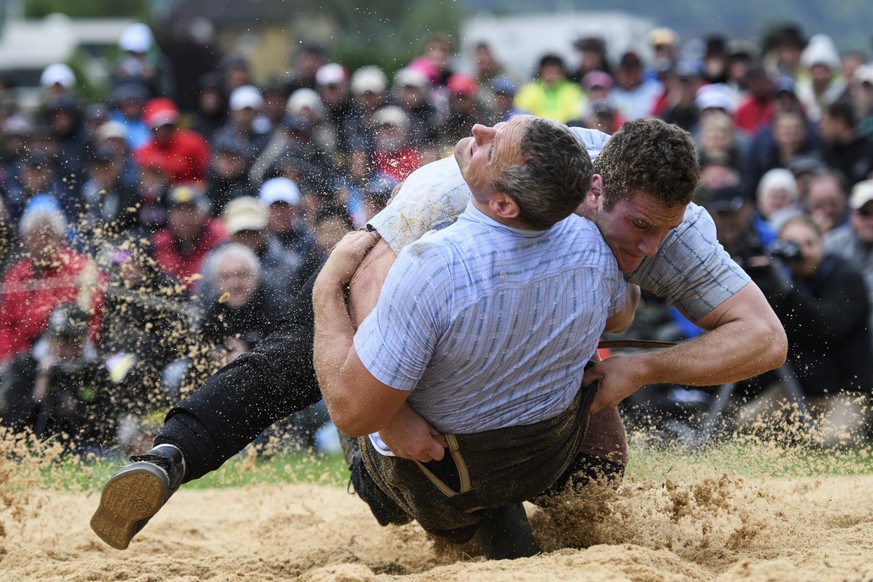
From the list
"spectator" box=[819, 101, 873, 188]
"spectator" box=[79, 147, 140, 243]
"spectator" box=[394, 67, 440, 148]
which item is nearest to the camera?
"spectator" box=[79, 147, 140, 243]

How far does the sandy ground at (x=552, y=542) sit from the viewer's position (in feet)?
11.6

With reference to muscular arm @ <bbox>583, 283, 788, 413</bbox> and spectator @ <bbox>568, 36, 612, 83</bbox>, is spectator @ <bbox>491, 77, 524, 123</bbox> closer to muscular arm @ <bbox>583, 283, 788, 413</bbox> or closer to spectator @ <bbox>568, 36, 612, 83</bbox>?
spectator @ <bbox>568, 36, 612, 83</bbox>

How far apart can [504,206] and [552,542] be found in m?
1.49

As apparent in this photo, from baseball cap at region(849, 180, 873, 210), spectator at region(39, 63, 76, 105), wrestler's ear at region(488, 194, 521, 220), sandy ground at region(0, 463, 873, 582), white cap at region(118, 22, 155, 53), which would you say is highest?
white cap at region(118, 22, 155, 53)

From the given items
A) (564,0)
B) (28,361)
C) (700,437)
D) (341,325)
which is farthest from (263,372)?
A: (564,0)

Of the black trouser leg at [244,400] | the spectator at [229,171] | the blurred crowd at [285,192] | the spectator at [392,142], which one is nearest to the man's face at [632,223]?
the black trouser leg at [244,400]

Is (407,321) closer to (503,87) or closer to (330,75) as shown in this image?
(503,87)

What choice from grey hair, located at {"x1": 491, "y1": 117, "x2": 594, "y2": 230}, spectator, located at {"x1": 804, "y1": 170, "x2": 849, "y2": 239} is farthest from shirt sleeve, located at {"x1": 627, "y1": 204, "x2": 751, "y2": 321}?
spectator, located at {"x1": 804, "y1": 170, "x2": 849, "y2": 239}

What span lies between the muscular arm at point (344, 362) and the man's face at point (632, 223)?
2.39 feet

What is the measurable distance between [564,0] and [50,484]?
4213cm

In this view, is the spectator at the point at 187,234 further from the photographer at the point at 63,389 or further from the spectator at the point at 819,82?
the spectator at the point at 819,82

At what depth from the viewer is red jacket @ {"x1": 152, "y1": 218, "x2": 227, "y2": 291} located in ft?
25.2

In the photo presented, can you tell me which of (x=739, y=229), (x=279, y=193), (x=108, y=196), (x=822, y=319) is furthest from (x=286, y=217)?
(x=822, y=319)

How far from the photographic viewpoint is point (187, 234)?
26.0 feet
